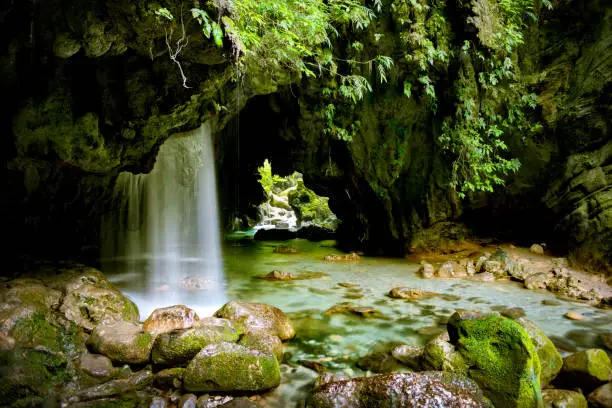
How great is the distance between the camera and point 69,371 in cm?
390

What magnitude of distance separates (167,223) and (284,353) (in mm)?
9248

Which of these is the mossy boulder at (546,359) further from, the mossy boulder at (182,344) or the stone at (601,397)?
the mossy boulder at (182,344)

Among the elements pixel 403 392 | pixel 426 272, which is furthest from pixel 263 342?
pixel 426 272

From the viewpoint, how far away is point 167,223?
41.8 ft

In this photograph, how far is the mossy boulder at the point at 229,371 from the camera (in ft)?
12.2

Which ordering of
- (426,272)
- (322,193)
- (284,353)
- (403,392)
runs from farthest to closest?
1. (322,193)
2. (426,272)
3. (284,353)
4. (403,392)

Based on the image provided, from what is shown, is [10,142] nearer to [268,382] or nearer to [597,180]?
[268,382]

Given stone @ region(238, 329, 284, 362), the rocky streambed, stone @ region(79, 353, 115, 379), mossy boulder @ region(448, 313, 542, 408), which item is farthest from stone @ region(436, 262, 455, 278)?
stone @ region(79, 353, 115, 379)

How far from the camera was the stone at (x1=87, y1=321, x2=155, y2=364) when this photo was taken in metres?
4.27

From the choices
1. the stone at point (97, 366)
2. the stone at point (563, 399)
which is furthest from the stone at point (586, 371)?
the stone at point (97, 366)

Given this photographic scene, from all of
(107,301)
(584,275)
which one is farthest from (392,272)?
(107,301)

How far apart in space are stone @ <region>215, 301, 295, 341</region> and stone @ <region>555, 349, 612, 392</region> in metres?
3.36

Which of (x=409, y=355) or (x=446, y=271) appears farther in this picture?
(x=446, y=271)

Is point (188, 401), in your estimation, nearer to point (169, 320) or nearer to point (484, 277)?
point (169, 320)
